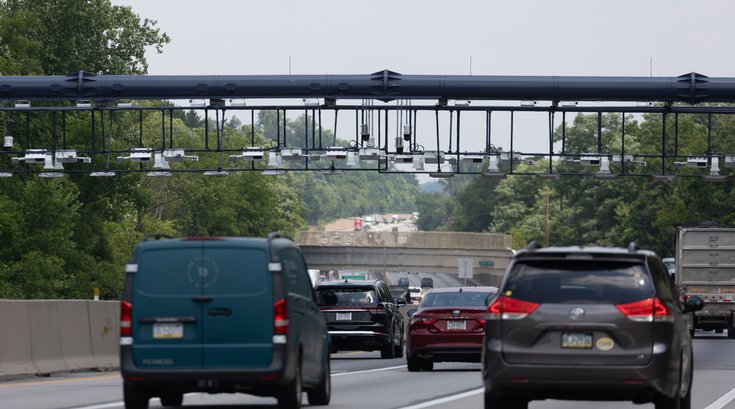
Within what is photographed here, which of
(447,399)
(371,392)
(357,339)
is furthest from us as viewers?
(357,339)

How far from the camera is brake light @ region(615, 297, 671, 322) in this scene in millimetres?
15117

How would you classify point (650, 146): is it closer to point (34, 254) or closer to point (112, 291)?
point (112, 291)

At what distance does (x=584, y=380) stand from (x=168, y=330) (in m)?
4.17

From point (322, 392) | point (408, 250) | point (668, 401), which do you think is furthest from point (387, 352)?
point (408, 250)

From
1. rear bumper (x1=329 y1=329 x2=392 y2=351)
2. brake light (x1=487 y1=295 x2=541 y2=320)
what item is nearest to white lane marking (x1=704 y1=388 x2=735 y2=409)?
brake light (x1=487 y1=295 x2=541 y2=320)

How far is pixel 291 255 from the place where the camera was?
1728 centimetres

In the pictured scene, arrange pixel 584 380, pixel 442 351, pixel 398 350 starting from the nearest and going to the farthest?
pixel 584 380
pixel 442 351
pixel 398 350

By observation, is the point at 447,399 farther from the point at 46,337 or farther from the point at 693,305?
the point at 46,337

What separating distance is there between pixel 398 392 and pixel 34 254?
52327 millimetres

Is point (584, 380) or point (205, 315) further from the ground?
point (205, 315)

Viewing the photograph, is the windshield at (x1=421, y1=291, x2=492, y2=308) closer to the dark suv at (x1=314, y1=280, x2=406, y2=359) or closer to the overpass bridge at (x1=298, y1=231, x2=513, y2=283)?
the dark suv at (x1=314, y1=280, x2=406, y2=359)

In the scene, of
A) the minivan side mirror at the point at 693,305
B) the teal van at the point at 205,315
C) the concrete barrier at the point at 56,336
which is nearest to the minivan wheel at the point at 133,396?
the teal van at the point at 205,315

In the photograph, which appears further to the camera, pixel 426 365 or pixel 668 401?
pixel 426 365

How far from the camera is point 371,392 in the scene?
22547mm
